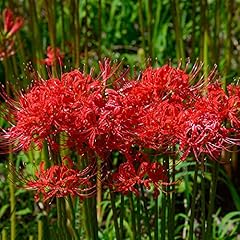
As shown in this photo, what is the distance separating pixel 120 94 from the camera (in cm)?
151

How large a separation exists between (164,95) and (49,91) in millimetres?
241

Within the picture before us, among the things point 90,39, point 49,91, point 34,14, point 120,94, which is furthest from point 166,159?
point 90,39

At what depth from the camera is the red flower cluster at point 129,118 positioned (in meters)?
1.44

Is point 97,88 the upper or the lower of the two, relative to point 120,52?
lower

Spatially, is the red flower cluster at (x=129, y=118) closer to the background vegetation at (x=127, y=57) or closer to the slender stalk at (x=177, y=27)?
the background vegetation at (x=127, y=57)

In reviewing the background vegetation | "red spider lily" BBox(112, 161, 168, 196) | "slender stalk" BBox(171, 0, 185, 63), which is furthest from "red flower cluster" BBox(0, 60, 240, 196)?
"slender stalk" BBox(171, 0, 185, 63)

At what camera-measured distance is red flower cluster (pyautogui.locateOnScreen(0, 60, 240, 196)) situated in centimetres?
144

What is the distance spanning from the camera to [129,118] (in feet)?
4.82

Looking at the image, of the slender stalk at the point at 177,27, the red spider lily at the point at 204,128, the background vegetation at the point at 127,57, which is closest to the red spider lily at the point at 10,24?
the background vegetation at the point at 127,57

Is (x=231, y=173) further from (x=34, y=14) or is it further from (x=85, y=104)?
(x=85, y=104)

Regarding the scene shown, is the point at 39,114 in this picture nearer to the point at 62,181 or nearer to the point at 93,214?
the point at 62,181

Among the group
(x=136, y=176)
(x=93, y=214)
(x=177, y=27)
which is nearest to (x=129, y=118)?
(x=136, y=176)

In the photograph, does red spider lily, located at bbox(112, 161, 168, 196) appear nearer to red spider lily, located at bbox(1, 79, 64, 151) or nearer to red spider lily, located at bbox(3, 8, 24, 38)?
red spider lily, located at bbox(1, 79, 64, 151)

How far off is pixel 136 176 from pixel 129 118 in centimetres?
13
